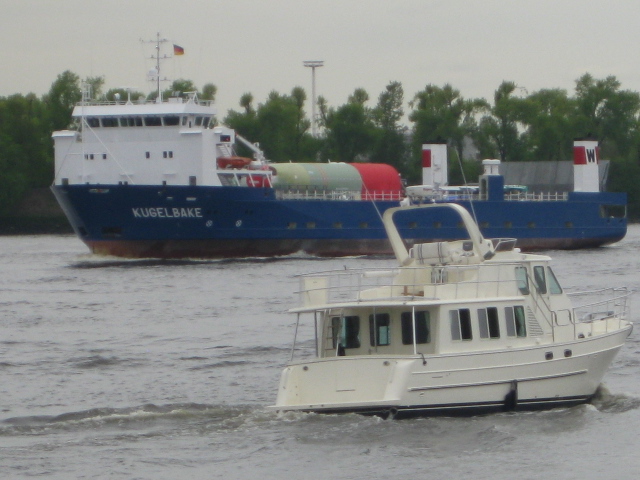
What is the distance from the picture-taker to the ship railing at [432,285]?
63.5 ft

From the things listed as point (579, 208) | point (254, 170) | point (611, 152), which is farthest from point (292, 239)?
point (611, 152)

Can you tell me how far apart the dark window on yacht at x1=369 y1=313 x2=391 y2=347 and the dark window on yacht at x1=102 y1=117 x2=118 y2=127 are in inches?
1590

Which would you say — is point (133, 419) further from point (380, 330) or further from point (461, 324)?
point (461, 324)

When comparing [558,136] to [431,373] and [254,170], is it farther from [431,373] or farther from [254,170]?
[431,373]

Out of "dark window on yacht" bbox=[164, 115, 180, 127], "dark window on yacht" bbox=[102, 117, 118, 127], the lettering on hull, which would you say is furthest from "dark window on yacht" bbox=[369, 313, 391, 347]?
"dark window on yacht" bbox=[102, 117, 118, 127]

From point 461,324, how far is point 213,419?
411 centimetres

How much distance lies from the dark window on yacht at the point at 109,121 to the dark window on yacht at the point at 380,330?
40375mm

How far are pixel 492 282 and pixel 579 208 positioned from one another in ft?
152

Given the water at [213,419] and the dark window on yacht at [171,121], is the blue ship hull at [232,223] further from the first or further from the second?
the water at [213,419]

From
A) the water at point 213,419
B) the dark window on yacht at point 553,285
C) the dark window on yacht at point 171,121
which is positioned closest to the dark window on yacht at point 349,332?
the water at point 213,419

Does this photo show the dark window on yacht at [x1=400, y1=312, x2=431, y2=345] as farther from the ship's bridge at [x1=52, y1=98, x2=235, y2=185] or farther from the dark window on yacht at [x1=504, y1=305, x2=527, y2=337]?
the ship's bridge at [x1=52, y1=98, x2=235, y2=185]

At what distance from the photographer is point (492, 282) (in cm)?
1961

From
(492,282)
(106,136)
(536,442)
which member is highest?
(106,136)

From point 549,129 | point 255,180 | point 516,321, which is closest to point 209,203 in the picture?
point 255,180
